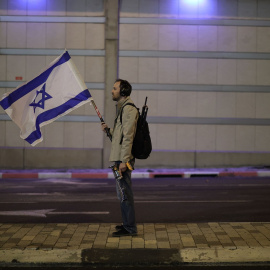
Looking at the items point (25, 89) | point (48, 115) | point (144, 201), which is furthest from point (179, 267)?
point (144, 201)

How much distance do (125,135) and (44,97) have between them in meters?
1.42

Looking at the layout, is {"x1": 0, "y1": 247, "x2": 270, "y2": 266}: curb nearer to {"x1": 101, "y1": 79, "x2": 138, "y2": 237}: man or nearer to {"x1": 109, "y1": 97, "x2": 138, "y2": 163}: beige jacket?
{"x1": 101, "y1": 79, "x2": 138, "y2": 237}: man

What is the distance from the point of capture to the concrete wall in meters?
18.7

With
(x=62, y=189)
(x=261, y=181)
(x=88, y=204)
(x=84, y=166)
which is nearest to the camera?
(x=88, y=204)

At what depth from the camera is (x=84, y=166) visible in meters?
18.5

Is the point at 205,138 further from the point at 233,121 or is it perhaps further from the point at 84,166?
the point at 84,166

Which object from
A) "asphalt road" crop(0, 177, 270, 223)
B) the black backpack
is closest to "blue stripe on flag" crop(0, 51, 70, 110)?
the black backpack

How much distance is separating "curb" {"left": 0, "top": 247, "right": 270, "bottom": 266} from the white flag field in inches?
74.1

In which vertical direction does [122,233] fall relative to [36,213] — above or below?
above

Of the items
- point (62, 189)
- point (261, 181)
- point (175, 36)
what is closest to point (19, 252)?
point (62, 189)

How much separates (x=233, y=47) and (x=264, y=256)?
14.1m

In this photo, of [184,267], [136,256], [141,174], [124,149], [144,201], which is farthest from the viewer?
[141,174]

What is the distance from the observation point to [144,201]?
34.9 ft

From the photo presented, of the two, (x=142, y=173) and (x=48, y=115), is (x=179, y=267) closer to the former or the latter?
(x=48, y=115)
